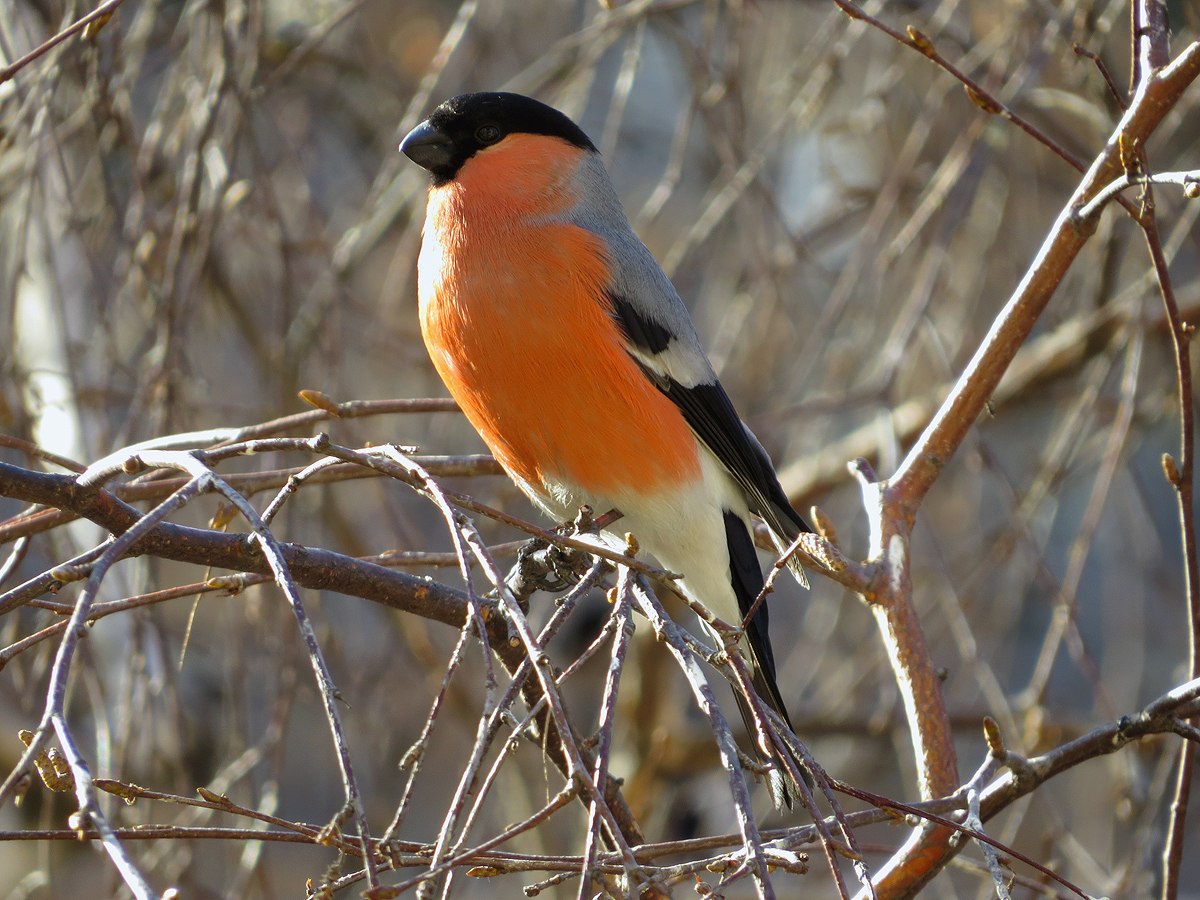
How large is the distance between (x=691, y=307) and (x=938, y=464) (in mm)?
3500

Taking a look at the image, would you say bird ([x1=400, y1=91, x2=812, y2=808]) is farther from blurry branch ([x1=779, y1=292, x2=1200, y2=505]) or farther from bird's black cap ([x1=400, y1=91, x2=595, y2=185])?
blurry branch ([x1=779, y1=292, x2=1200, y2=505])

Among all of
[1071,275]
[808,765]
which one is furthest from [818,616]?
[808,765]

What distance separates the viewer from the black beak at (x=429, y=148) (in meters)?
2.74

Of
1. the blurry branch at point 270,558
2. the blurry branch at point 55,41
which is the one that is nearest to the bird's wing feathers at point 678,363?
the blurry branch at point 270,558

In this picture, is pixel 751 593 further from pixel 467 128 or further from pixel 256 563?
pixel 256 563

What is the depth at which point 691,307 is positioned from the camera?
5.36 m

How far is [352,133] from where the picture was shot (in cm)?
466

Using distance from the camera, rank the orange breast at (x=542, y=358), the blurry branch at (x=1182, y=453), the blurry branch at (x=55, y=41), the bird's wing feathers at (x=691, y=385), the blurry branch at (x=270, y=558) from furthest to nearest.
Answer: the bird's wing feathers at (x=691, y=385), the orange breast at (x=542, y=358), the blurry branch at (x=1182, y=453), the blurry branch at (x=55, y=41), the blurry branch at (x=270, y=558)

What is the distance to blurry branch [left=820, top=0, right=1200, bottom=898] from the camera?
1606mm

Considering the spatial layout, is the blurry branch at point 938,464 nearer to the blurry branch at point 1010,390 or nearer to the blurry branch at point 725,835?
the blurry branch at point 725,835

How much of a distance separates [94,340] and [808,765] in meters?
2.50

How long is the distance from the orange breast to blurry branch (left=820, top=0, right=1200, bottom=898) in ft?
2.03

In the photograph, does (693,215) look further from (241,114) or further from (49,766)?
(49,766)

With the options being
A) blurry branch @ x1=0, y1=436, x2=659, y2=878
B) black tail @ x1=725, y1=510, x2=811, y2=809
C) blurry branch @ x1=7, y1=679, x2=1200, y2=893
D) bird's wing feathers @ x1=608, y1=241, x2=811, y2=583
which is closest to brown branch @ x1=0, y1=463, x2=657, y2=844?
blurry branch @ x1=0, y1=436, x2=659, y2=878
